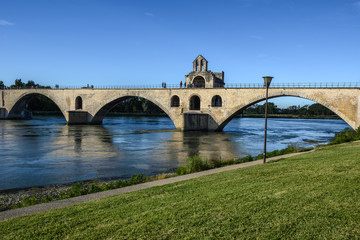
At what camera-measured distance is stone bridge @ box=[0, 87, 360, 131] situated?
3400 centimetres

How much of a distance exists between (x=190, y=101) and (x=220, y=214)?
41.4m

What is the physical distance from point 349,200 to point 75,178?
1184cm

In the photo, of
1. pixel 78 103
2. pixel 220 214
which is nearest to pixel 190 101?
pixel 78 103

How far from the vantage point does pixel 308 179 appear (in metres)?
7.72

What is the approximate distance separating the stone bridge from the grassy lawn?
29591mm

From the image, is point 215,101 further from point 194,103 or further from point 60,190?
point 60,190

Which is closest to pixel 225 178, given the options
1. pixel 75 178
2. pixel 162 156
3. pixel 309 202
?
pixel 309 202

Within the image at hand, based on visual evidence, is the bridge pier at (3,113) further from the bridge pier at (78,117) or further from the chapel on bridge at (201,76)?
the chapel on bridge at (201,76)

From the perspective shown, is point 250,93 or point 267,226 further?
point 250,93

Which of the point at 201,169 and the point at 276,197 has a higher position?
the point at 276,197

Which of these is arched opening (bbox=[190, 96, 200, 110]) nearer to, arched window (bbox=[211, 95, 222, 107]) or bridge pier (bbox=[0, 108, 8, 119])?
arched window (bbox=[211, 95, 222, 107])

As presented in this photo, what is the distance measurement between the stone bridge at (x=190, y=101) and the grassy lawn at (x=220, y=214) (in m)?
29.6

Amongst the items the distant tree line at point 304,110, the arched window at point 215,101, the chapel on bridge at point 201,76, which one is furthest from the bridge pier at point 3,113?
the distant tree line at point 304,110

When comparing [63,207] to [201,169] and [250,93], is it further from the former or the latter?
[250,93]
